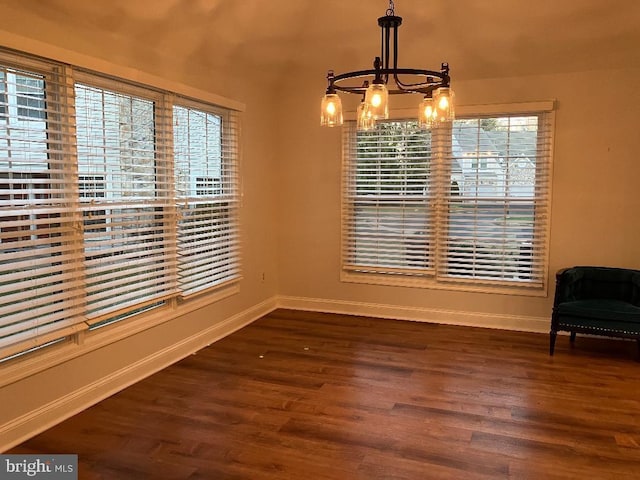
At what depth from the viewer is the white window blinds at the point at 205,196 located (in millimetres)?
4180

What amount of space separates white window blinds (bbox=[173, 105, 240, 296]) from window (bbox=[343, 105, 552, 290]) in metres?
1.27

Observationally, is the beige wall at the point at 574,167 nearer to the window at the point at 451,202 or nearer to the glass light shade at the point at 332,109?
the window at the point at 451,202

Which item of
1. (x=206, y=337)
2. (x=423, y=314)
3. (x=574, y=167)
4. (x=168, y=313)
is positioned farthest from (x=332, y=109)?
(x=423, y=314)

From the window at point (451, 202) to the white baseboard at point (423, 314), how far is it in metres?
0.28

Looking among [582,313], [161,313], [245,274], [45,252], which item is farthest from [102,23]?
[582,313]

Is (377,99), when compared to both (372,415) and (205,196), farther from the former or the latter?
(205,196)

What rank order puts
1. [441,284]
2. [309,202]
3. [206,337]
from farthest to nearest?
[309,202] < [441,284] < [206,337]

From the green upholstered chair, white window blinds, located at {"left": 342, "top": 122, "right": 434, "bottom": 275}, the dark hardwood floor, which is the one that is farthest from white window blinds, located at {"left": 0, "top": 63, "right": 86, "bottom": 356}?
the green upholstered chair

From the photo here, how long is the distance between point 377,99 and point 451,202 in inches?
113

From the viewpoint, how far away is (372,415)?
3186 mm

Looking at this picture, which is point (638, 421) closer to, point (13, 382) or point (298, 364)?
point (298, 364)

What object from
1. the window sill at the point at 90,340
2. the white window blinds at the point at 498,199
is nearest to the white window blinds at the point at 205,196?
the window sill at the point at 90,340

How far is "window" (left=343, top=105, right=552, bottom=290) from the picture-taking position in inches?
191

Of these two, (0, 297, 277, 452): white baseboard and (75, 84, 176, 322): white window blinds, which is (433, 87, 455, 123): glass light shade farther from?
(0, 297, 277, 452): white baseboard
